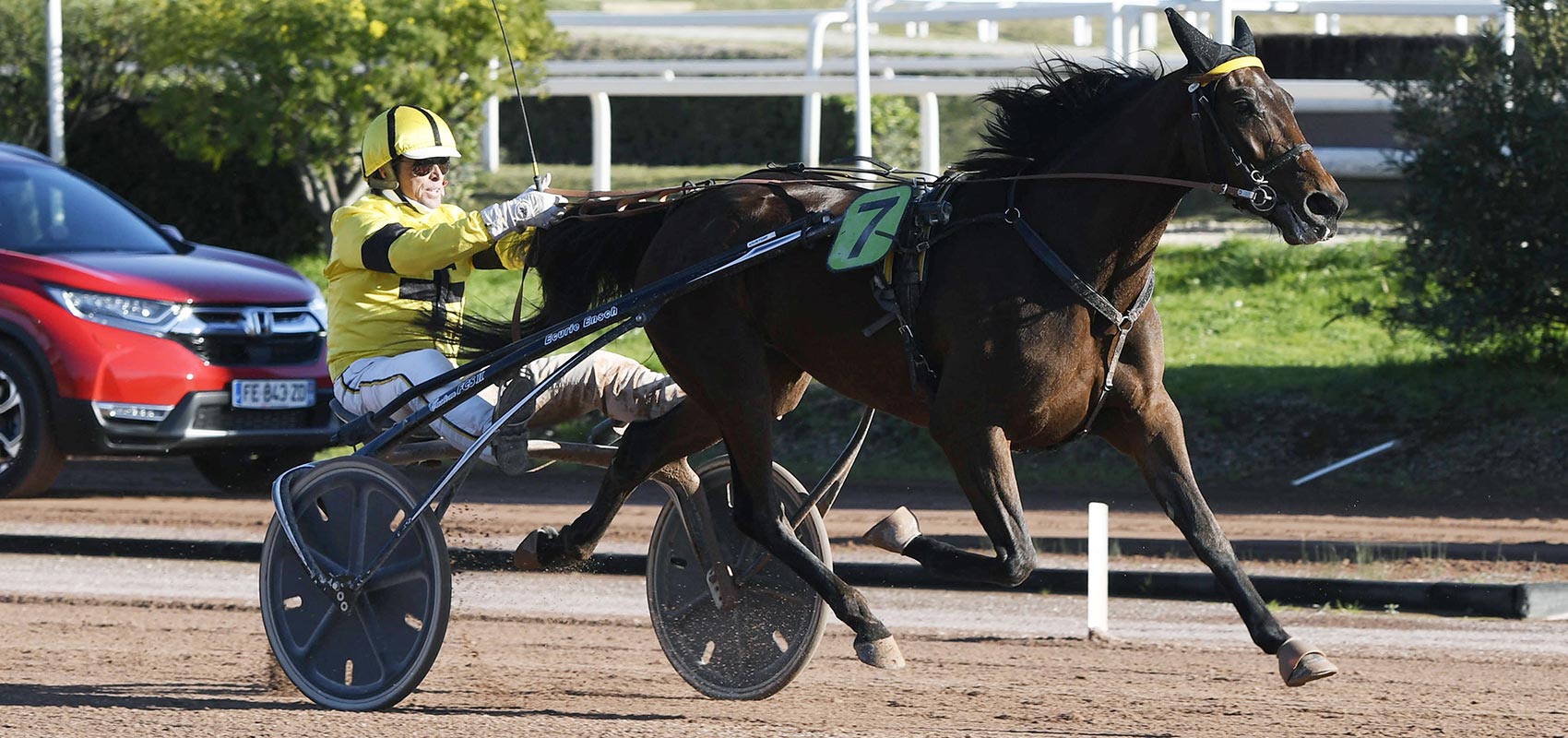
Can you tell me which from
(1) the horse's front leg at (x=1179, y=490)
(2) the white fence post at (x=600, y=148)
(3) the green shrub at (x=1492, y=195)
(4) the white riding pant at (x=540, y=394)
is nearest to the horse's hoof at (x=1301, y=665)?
(1) the horse's front leg at (x=1179, y=490)

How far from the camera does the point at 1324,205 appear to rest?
4664 millimetres

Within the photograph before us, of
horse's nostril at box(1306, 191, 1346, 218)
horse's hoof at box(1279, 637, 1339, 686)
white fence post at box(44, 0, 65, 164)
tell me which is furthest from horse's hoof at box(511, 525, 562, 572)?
white fence post at box(44, 0, 65, 164)

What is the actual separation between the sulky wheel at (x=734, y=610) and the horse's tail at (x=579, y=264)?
64 centimetres

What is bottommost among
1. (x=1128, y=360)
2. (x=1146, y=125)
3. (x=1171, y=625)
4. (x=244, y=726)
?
(x=1171, y=625)

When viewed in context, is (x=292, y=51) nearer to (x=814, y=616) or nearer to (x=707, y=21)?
(x=707, y=21)

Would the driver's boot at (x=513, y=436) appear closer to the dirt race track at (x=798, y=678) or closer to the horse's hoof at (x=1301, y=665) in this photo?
the dirt race track at (x=798, y=678)

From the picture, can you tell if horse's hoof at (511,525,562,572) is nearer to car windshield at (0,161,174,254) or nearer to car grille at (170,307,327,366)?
car grille at (170,307,327,366)

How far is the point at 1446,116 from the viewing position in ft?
37.1

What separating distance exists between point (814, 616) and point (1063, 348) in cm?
121

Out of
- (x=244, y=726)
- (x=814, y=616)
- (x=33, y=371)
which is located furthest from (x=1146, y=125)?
(x=33, y=371)

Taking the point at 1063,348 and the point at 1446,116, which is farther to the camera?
the point at 1446,116

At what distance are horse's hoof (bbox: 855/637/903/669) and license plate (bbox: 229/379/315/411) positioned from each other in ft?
17.2

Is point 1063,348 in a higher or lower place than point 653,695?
higher

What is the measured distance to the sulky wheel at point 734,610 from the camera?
18.8ft
